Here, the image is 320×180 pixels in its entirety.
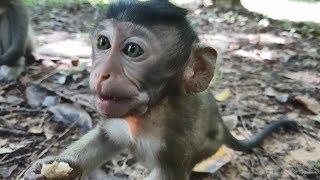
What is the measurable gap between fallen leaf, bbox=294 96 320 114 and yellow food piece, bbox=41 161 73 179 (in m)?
2.88

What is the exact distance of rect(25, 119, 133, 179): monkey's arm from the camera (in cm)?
345

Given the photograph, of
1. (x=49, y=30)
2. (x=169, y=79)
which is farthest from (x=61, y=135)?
(x=49, y=30)

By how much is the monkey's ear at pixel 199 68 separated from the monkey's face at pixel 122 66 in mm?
290

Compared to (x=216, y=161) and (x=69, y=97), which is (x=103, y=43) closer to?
(x=216, y=161)

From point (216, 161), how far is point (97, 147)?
1.04 meters

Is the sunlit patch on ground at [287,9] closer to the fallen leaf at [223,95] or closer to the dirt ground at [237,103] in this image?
the dirt ground at [237,103]

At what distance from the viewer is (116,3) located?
3.04m

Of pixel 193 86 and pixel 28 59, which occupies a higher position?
pixel 193 86

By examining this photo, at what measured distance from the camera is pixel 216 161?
416 centimetres

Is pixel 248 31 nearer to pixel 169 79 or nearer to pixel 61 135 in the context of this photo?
pixel 61 135

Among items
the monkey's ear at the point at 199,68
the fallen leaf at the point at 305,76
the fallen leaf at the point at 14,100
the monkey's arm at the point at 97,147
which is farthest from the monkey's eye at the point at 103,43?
the fallen leaf at the point at 305,76

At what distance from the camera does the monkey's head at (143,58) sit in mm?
2705

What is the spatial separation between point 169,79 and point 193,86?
7.4 inches

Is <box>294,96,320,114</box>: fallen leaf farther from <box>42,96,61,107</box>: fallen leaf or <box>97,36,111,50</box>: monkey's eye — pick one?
<box>97,36,111,50</box>: monkey's eye
